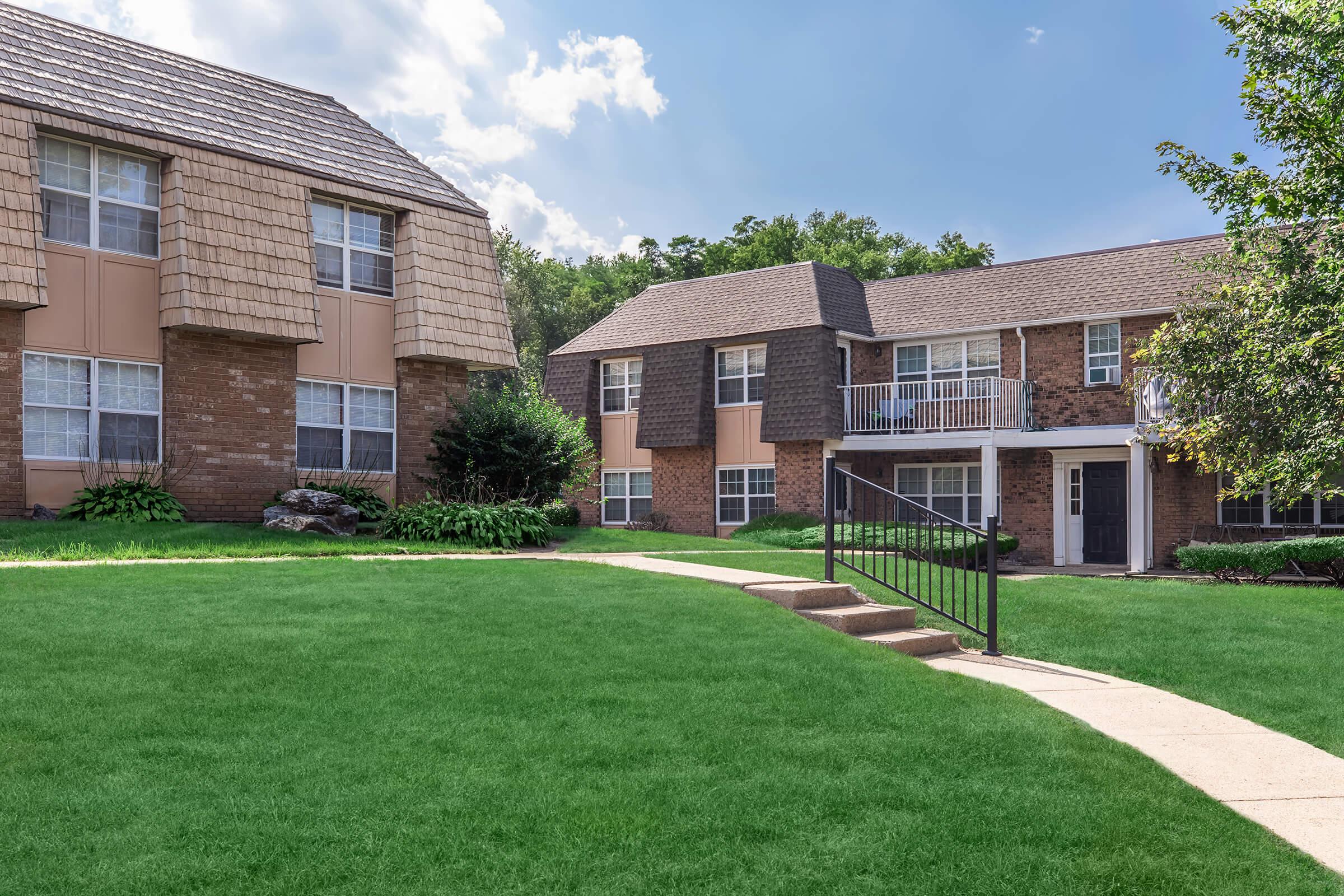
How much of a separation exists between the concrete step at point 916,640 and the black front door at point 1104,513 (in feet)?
48.3

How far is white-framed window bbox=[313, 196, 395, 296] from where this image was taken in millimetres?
17938

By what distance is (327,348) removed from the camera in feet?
57.9

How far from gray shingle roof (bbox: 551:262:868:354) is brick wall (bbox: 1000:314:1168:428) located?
13.2ft

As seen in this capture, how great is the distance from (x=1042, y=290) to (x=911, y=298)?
3.31 metres

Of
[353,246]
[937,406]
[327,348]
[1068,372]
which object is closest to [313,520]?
[327,348]

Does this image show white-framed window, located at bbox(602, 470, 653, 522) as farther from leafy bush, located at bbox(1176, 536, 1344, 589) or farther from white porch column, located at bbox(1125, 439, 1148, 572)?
leafy bush, located at bbox(1176, 536, 1344, 589)

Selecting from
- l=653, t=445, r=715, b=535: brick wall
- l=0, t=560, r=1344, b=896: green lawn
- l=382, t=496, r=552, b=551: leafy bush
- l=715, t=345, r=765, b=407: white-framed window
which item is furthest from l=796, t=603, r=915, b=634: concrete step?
l=653, t=445, r=715, b=535: brick wall

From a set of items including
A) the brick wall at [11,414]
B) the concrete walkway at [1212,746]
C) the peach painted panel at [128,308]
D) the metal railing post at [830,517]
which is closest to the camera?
the concrete walkway at [1212,746]

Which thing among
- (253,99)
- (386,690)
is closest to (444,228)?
(253,99)

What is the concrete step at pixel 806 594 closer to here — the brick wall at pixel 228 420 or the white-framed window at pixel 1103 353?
the brick wall at pixel 228 420

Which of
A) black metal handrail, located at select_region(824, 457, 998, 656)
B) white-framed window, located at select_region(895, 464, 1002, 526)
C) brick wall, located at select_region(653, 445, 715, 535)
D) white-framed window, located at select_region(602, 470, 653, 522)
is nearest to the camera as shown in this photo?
black metal handrail, located at select_region(824, 457, 998, 656)

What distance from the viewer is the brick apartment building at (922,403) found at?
875 inches

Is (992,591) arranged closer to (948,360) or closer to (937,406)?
(937,406)

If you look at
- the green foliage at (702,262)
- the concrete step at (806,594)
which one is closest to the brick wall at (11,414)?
the concrete step at (806,594)
